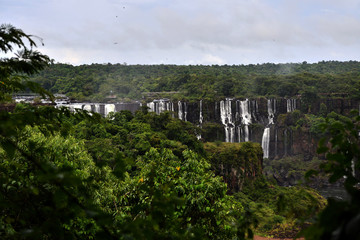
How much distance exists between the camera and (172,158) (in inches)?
376

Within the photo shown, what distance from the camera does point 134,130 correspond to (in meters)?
22.1

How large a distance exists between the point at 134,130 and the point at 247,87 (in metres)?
23.2

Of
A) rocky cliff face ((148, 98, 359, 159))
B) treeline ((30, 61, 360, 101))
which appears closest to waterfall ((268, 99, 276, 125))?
rocky cliff face ((148, 98, 359, 159))

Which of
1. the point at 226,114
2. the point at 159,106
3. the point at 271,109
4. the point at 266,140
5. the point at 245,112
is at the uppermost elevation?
the point at 159,106

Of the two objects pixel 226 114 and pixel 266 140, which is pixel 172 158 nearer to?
pixel 226 114

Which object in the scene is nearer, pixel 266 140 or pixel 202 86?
pixel 266 140

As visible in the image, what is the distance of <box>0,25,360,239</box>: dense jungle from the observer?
179cm

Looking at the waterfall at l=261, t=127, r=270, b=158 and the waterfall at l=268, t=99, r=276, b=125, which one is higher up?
the waterfall at l=268, t=99, r=276, b=125

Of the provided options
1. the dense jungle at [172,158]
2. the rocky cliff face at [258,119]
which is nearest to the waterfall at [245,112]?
the rocky cliff face at [258,119]

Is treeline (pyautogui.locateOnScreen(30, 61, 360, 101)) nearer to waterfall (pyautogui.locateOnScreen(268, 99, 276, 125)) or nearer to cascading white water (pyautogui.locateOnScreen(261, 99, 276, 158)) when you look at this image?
waterfall (pyautogui.locateOnScreen(268, 99, 276, 125))

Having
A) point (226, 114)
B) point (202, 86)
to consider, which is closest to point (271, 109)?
point (226, 114)

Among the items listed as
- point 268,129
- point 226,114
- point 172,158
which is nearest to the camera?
point 172,158

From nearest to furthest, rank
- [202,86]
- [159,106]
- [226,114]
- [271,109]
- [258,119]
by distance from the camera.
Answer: [159,106], [226,114], [258,119], [271,109], [202,86]

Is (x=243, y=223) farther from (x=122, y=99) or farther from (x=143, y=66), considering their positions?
(x=143, y=66)
